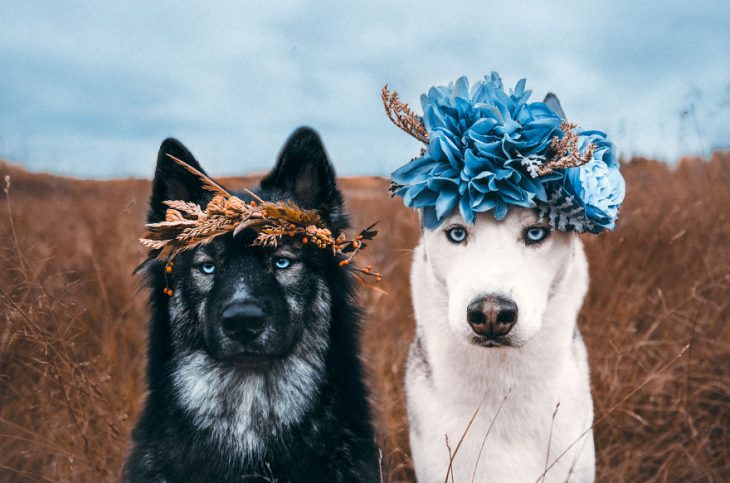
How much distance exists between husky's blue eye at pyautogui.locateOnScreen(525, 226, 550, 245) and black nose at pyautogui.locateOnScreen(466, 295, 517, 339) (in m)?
0.39

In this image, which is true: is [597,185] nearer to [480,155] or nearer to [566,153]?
[566,153]

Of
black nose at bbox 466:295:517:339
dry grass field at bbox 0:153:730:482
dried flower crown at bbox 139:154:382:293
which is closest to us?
black nose at bbox 466:295:517:339

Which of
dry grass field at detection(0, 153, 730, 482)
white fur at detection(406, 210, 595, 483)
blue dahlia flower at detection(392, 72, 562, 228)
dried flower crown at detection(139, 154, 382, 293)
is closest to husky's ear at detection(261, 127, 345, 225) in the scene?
dried flower crown at detection(139, 154, 382, 293)

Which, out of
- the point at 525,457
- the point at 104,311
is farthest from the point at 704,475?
the point at 104,311

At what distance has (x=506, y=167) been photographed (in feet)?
8.85

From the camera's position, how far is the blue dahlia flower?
105 inches

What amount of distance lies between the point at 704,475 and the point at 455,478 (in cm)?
231

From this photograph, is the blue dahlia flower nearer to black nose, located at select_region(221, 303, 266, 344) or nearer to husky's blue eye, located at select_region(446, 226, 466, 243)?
husky's blue eye, located at select_region(446, 226, 466, 243)

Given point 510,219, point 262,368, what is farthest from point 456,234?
point 262,368

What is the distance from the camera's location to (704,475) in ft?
13.9

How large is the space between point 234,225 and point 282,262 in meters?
0.29

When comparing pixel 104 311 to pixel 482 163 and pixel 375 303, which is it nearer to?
pixel 375 303

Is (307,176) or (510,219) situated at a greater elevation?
(307,176)

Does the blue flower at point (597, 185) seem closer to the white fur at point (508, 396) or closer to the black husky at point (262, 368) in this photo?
the white fur at point (508, 396)
